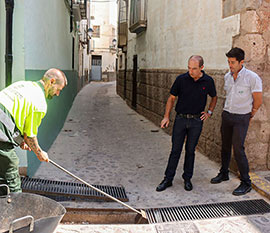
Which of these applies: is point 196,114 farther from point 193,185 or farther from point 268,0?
point 268,0

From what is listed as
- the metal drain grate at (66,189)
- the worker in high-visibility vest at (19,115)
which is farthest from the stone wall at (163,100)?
the worker in high-visibility vest at (19,115)

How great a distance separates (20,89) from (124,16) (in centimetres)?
1562

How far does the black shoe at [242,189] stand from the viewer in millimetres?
4402

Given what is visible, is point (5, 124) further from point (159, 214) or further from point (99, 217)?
point (159, 214)

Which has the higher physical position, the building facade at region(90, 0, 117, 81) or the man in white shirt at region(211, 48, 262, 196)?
the building facade at region(90, 0, 117, 81)

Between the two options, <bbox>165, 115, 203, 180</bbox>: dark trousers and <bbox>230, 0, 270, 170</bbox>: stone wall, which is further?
<bbox>230, 0, 270, 170</bbox>: stone wall

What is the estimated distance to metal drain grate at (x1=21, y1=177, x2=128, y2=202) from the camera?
4.06 meters

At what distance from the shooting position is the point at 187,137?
4.56 metres

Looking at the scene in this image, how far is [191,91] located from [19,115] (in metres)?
2.33

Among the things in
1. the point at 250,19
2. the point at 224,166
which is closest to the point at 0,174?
the point at 224,166

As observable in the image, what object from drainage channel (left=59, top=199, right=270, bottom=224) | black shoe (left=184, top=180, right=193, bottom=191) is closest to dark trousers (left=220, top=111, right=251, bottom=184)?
drainage channel (left=59, top=199, right=270, bottom=224)

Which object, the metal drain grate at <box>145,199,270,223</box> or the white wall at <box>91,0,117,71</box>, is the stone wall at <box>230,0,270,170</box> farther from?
the white wall at <box>91,0,117,71</box>

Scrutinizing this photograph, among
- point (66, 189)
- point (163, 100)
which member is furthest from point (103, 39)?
point (66, 189)

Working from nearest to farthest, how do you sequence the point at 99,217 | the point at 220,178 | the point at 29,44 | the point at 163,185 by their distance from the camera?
1. the point at 99,217
2. the point at 163,185
3. the point at 29,44
4. the point at 220,178
